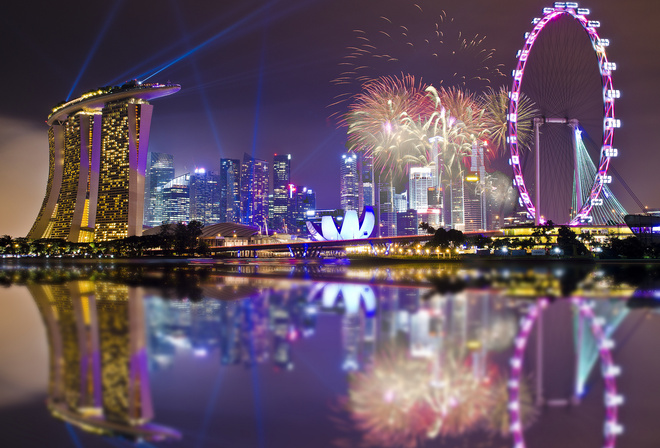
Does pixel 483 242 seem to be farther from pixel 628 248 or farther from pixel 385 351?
pixel 385 351

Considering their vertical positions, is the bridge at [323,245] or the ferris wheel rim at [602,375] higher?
the bridge at [323,245]

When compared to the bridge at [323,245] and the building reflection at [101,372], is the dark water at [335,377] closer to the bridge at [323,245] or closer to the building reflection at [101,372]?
the building reflection at [101,372]

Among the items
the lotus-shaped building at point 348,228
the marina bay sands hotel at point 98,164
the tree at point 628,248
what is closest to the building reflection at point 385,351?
the tree at point 628,248

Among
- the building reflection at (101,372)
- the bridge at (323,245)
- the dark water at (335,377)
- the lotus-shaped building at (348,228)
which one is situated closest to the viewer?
the dark water at (335,377)

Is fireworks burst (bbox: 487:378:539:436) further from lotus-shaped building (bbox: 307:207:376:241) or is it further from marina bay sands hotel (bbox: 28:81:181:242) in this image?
marina bay sands hotel (bbox: 28:81:181:242)

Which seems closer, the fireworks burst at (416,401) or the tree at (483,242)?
the fireworks burst at (416,401)

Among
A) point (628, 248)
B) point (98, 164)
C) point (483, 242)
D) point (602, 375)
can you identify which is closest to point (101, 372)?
point (602, 375)

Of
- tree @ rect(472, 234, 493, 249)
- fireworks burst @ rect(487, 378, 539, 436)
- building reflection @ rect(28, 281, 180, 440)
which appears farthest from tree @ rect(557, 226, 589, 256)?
fireworks burst @ rect(487, 378, 539, 436)
